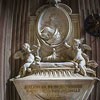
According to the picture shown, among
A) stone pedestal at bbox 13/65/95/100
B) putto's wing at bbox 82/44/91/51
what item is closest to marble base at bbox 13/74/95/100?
stone pedestal at bbox 13/65/95/100

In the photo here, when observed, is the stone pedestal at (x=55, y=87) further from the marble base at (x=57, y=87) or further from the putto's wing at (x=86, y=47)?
the putto's wing at (x=86, y=47)

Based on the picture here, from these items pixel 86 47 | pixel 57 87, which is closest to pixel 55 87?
pixel 57 87

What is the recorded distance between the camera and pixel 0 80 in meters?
3.06

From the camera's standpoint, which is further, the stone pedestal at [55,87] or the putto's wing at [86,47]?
the putto's wing at [86,47]

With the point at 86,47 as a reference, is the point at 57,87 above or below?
below

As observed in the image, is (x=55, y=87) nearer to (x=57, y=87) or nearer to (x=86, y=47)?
(x=57, y=87)

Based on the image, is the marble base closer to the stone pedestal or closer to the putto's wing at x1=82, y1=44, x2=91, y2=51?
the stone pedestal

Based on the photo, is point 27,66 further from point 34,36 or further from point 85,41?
point 85,41

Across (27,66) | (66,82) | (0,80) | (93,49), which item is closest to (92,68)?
(93,49)

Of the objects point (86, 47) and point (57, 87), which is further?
point (86, 47)

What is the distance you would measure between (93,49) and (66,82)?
0.64 meters

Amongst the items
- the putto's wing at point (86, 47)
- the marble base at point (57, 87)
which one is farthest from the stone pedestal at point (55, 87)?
the putto's wing at point (86, 47)

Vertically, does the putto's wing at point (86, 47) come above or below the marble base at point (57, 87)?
above

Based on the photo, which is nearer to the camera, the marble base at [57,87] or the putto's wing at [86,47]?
the marble base at [57,87]
